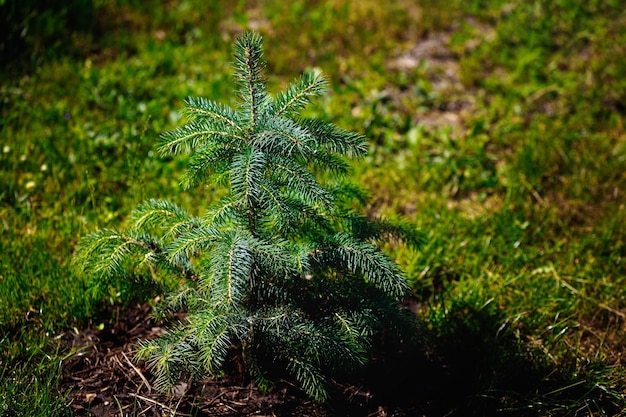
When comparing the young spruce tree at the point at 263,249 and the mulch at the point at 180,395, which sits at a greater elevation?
the young spruce tree at the point at 263,249

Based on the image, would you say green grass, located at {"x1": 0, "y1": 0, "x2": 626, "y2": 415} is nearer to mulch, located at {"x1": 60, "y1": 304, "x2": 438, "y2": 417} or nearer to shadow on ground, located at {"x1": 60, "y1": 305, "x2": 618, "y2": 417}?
shadow on ground, located at {"x1": 60, "y1": 305, "x2": 618, "y2": 417}

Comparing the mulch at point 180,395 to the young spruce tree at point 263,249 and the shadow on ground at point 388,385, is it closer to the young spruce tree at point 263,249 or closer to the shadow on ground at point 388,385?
the shadow on ground at point 388,385

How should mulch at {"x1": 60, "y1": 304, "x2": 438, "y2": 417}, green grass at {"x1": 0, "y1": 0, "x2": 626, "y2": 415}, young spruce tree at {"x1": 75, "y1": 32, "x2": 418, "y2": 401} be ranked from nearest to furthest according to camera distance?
young spruce tree at {"x1": 75, "y1": 32, "x2": 418, "y2": 401}, mulch at {"x1": 60, "y1": 304, "x2": 438, "y2": 417}, green grass at {"x1": 0, "y1": 0, "x2": 626, "y2": 415}

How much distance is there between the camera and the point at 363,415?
254 centimetres

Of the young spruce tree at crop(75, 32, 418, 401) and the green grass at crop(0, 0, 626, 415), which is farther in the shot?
the green grass at crop(0, 0, 626, 415)

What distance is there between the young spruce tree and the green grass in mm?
588

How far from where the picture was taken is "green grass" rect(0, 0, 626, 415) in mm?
2818

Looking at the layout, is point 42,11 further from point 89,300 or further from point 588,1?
point 588,1

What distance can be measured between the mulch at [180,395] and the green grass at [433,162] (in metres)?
0.12

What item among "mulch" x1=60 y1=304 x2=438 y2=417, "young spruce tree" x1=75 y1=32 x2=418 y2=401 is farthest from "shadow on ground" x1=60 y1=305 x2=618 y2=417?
"young spruce tree" x1=75 y1=32 x2=418 y2=401

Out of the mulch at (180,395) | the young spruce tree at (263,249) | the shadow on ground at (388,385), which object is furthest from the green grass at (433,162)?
the young spruce tree at (263,249)

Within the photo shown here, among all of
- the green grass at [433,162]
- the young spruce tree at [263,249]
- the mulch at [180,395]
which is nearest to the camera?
the young spruce tree at [263,249]

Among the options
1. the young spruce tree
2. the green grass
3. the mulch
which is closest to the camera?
the young spruce tree

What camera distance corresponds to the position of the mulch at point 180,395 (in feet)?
8.09
